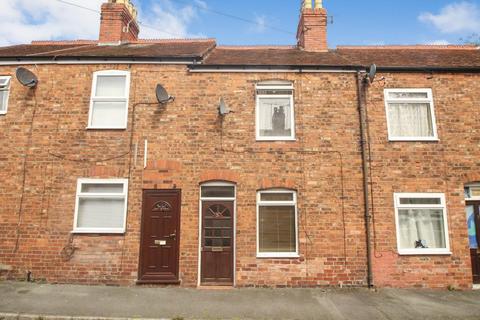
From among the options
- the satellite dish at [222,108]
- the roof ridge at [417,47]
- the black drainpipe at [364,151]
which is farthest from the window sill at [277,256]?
the roof ridge at [417,47]

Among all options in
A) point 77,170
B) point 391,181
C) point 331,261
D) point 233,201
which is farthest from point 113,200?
point 391,181

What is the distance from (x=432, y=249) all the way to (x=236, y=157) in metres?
5.55

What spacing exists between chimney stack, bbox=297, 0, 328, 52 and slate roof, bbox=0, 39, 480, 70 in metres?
0.39

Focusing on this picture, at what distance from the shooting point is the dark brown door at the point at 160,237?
8.81 meters

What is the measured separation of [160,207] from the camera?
30.0 ft

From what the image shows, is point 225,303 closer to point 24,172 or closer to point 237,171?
point 237,171

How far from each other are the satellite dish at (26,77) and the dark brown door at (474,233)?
40.4 feet

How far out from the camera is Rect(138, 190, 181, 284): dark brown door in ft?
28.9

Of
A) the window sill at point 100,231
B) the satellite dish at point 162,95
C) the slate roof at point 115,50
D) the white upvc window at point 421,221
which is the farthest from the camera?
the slate roof at point 115,50

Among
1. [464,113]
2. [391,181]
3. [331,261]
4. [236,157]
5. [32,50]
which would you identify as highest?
[32,50]

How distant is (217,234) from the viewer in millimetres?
9094

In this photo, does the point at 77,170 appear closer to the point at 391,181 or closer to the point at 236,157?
the point at 236,157

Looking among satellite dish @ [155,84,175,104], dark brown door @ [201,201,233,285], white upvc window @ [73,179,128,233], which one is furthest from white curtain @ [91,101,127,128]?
dark brown door @ [201,201,233,285]

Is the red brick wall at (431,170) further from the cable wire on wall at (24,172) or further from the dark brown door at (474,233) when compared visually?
Answer: the cable wire on wall at (24,172)
